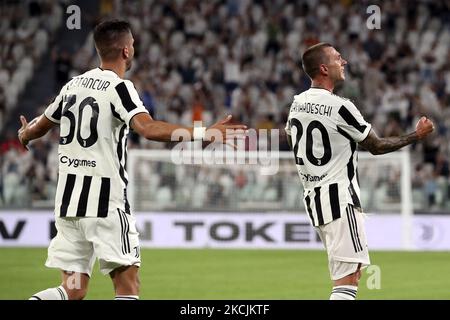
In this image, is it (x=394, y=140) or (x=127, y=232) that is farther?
(x=394, y=140)

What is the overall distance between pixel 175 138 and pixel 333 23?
17.1 meters

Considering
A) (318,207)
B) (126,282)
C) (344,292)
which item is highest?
(318,207)

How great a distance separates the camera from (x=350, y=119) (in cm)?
686

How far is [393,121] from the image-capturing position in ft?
63.8

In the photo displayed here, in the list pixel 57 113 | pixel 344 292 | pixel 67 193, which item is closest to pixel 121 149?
pixel 67 193

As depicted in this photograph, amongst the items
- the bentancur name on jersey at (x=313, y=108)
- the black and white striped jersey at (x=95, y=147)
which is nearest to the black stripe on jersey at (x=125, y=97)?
the black and white striped jersey at (x=95, y=147)

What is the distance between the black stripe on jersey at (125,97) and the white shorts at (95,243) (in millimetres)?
611

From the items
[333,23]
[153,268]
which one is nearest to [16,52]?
[333,23]

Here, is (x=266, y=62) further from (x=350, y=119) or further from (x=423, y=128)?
(x=423, y=128)

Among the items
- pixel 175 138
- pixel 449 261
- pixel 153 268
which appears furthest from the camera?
pixel 449 261

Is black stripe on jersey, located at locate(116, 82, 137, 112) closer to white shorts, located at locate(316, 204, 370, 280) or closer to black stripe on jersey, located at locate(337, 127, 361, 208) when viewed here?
black stripe on jersey, located at locate(337, 127, 361, 208)

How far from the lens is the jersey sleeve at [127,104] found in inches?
234

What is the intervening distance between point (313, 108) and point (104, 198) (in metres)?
1.72

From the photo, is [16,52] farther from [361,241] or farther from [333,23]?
[361,241]
